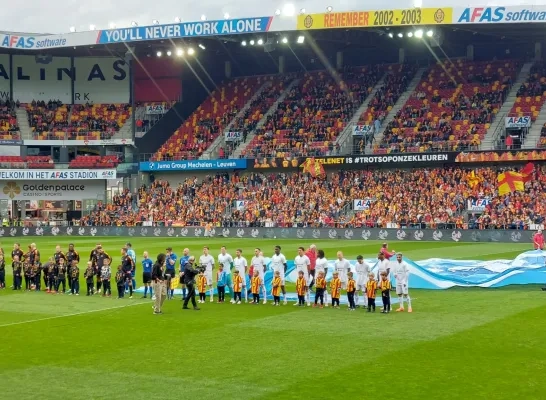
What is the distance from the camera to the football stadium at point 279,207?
15.1 m

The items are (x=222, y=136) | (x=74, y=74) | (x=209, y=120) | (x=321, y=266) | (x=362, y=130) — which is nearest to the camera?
(x=321, y=266)

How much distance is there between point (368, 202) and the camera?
179ft

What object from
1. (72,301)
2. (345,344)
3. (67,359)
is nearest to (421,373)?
(345,344)

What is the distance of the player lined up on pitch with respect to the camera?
70.1ft

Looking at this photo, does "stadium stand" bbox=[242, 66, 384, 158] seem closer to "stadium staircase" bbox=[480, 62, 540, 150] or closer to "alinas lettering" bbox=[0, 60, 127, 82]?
Answer: "stadium staircase" bbox=[480, 62, 540, 150]

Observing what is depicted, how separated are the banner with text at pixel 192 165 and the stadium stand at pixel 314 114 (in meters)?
1.42

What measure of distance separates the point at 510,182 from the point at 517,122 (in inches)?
360

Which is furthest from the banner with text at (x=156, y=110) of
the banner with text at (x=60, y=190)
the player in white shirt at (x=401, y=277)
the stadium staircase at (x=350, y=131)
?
the player in white shirt at (x=401, y=277)

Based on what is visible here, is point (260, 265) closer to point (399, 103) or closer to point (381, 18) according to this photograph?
point (381, 18)

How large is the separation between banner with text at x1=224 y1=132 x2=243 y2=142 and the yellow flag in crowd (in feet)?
82.9

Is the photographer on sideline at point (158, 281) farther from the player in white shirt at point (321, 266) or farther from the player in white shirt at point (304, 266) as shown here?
the player in white shirt at point (321, 266)

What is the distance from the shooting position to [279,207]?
57.7m

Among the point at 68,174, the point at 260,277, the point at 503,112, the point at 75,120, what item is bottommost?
the point at 260,277

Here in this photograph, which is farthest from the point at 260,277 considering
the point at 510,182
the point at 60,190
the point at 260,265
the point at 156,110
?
the point at 156,110
